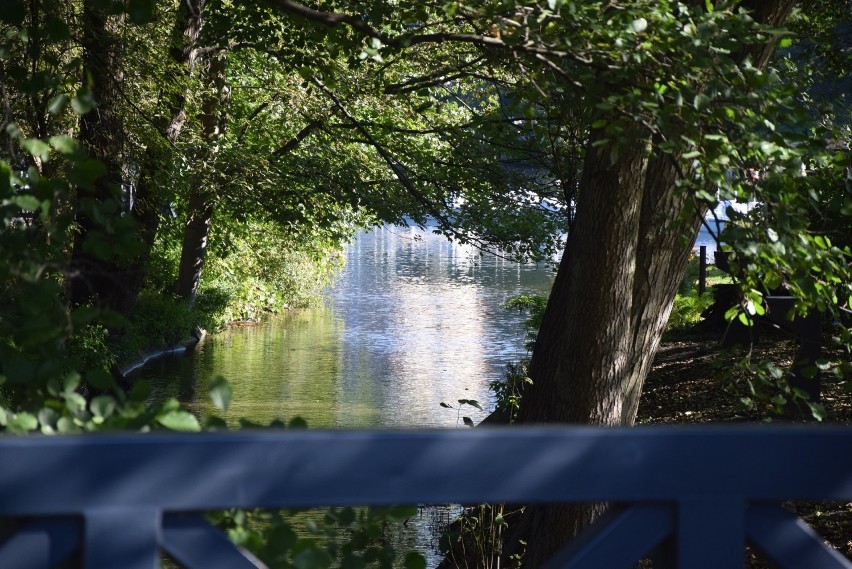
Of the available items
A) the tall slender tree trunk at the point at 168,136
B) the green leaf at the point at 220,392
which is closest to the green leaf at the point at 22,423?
the green leaf at the point at 220,392

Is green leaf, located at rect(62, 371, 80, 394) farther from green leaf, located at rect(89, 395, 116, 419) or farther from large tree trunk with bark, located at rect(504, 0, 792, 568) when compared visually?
large tree trunk with bark, located at rect(504, 0, 792, 568)

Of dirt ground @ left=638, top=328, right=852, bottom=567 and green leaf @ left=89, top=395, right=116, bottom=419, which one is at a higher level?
green leaf @ left=89, top=395, right=116, bottom=419

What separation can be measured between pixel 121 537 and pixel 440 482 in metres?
0.44

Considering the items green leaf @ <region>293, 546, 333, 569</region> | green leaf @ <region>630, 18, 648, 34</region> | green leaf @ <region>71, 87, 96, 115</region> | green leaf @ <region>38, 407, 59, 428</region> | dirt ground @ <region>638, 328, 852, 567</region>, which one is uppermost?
green leaf @ <region>630, 18, 648, 34</region>

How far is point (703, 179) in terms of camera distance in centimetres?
353

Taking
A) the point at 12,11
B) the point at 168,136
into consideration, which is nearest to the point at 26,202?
the point at 12,11

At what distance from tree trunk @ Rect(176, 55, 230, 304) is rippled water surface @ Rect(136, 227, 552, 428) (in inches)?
55.7

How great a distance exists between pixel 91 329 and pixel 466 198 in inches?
225

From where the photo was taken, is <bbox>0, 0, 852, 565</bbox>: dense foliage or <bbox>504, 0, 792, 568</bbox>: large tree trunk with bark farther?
<bbox>504, 0, 792, 568</bbox>: large tree trunk with bark

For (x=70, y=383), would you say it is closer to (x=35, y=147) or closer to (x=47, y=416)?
(x=47, y=416)

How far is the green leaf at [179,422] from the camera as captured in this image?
173 cm

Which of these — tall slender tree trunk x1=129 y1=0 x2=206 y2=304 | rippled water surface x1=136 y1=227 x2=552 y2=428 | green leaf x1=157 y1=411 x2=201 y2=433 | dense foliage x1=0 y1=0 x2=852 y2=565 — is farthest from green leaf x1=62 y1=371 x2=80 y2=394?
tall slender tree trunk x1=129 y1=0 x2=206 y2=304

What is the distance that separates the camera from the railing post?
140cm

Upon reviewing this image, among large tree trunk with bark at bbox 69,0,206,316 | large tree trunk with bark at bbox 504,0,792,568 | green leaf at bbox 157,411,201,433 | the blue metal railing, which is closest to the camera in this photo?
the blue metal railing
